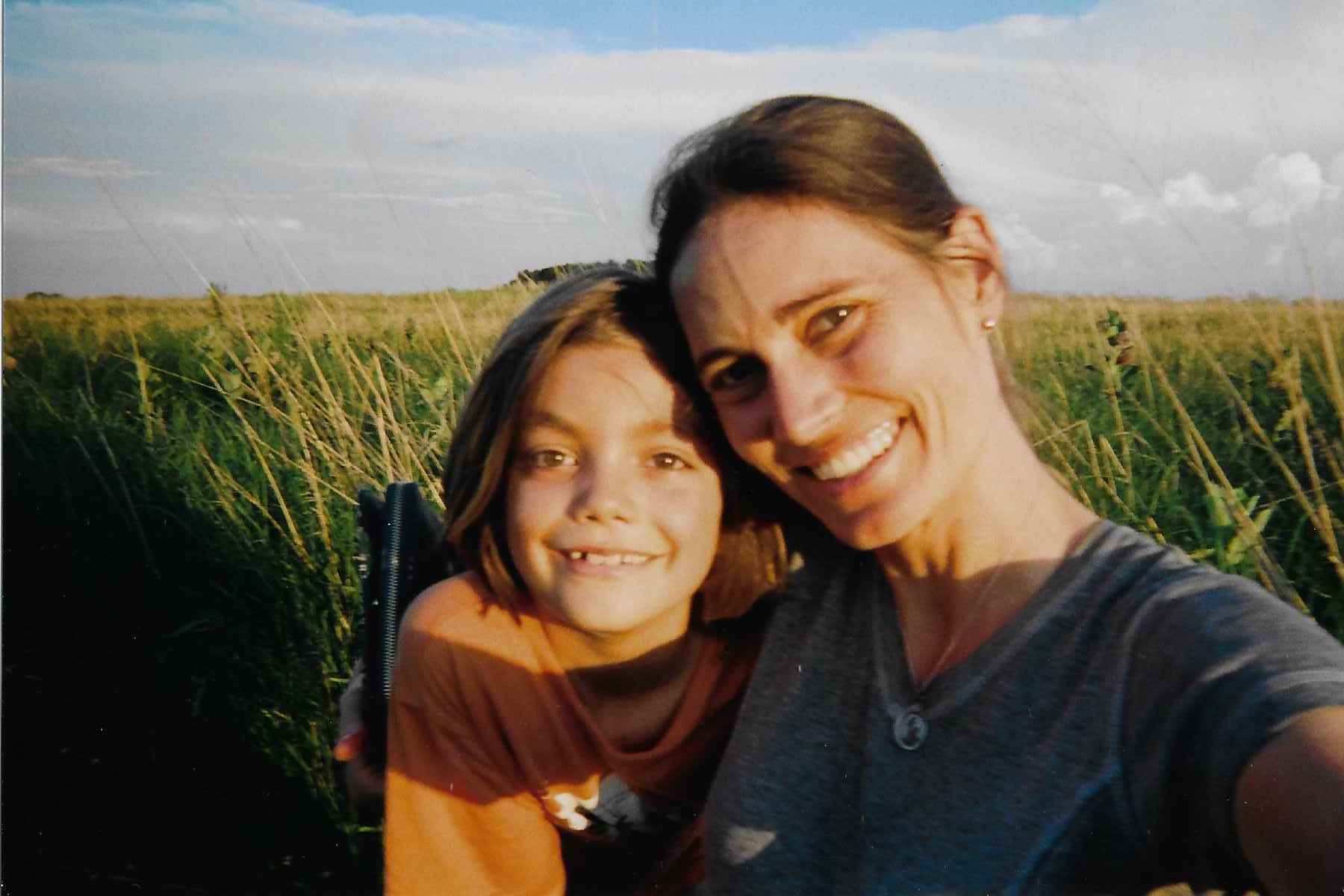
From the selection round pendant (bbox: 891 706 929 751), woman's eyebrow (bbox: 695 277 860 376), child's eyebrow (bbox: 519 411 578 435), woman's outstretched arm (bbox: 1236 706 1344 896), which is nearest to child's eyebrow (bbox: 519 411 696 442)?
child's eyebrow (bbox: 519 411 578 435)

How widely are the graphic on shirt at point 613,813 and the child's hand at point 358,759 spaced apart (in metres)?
0.40

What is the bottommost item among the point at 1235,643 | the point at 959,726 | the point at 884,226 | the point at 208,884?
the point at 208,884

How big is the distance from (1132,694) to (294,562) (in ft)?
8.40

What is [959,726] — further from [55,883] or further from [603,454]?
[55,883]

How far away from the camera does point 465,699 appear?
1761mm

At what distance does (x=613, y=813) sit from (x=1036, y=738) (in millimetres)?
952

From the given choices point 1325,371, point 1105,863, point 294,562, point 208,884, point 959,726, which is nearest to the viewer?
point 1105,863

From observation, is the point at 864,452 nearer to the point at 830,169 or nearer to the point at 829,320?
the point at 829,320

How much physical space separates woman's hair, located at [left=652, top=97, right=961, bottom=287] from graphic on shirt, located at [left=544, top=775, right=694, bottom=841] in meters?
0.98

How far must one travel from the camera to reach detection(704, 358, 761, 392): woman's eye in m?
1.50

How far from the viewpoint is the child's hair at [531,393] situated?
69.7 inches

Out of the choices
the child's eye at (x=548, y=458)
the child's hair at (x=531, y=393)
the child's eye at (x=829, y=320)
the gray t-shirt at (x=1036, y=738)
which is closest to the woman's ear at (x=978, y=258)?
the child's eye at (x=829, y=320)

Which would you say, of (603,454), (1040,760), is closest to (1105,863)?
(1040,760)

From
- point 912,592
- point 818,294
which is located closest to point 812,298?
point 818,294
